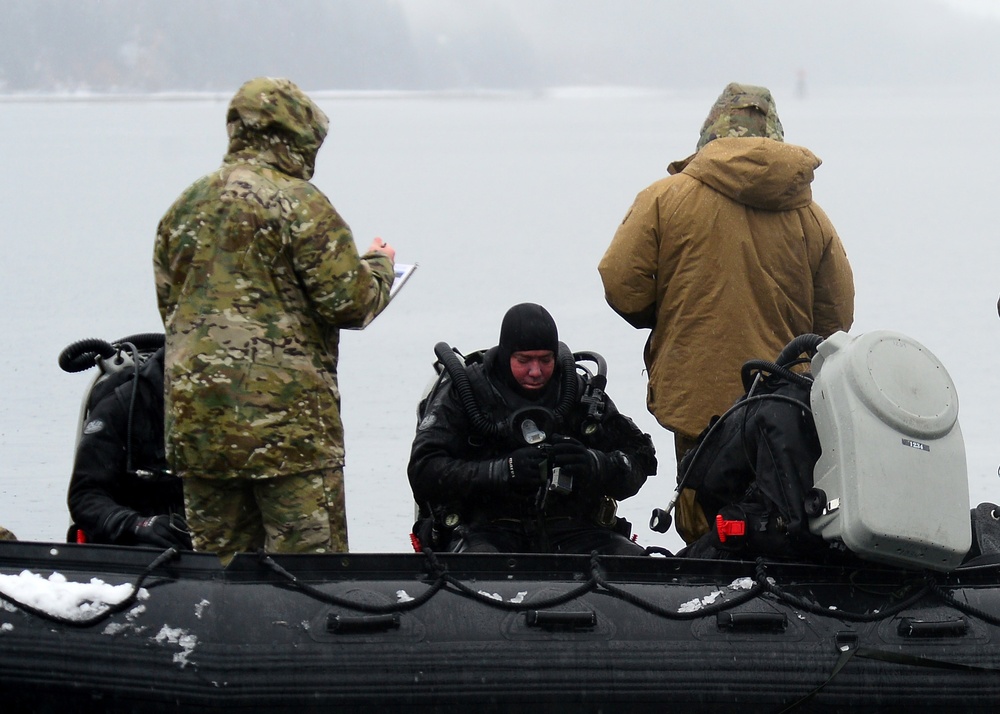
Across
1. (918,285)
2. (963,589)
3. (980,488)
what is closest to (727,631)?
(963,589)

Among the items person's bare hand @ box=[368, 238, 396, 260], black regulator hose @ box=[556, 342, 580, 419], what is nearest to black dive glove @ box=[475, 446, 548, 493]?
black regulator hose @ box=[556, 342, 580, 419]

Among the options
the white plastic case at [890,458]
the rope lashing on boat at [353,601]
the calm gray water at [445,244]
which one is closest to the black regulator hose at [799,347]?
the white plastic case at [890,458]

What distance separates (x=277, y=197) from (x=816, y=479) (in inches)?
49.2

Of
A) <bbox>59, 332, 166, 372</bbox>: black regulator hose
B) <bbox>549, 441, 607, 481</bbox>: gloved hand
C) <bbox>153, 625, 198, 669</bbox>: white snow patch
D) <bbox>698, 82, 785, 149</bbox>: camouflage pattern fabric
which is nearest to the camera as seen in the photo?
<bbox>153, 625, 198, 669</bbox>: white snow patch

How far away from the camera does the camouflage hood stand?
9.23ft

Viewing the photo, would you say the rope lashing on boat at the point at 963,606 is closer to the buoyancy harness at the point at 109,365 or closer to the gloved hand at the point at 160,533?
the gloved hand at the point at 160,533

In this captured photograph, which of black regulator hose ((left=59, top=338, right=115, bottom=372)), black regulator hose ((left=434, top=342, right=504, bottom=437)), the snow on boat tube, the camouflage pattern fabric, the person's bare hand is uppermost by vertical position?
the camouflage pattern fabric

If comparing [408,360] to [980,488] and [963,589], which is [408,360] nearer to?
[980,488]

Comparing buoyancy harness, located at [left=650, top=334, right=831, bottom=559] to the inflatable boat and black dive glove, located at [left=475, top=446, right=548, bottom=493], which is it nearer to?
the inflatable boat

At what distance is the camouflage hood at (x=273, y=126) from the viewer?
2.81 m

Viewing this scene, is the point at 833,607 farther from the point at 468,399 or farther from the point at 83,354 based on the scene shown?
the point at 83,354

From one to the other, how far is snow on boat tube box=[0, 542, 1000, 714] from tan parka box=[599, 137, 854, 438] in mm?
728

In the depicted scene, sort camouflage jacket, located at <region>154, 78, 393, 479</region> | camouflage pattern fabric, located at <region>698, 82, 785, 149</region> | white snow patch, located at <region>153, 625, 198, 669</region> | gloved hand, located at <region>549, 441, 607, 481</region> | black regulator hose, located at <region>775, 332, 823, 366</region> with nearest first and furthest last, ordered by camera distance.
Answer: white snow patch, located at <region>153, 625, 198, 669</region>
camouflage jacket, located at <region>154, 78, 393, 479</region>
black regulator hose, located at <region>775, 332, 823, 366</region>
gloved hand, located at <region>549, 441, 607, 481</region>
camouflage pattern fabric, located at <region>698, 82, 785, 149</region>

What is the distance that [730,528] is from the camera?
2871mm
